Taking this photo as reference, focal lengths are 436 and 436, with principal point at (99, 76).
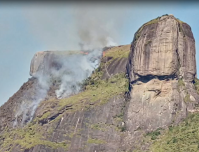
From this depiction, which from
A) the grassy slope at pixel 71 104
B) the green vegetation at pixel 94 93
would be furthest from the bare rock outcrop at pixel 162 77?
the grassy slope at pixel 71 104

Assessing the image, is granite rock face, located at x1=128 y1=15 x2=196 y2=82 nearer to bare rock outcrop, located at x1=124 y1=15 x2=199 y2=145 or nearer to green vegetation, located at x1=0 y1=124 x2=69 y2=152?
bare rock outcrop, located at x1=124 y1=15 x2=199 y2=145

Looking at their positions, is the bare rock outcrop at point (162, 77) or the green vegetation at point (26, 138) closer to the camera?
the bare rock outcrop at point (162, 77)

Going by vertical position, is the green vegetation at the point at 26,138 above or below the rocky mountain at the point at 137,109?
below

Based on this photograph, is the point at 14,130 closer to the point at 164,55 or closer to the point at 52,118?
the point at 52,118

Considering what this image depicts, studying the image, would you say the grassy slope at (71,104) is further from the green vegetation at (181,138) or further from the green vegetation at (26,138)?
the green vegetation at (181,138)

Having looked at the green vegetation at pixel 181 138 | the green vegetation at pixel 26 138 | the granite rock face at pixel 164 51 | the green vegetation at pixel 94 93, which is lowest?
the green vegetation at pixel 26 138

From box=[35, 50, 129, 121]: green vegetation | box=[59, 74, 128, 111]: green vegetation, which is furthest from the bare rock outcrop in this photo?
box=[35, 50, 129, 121]: green vegetation

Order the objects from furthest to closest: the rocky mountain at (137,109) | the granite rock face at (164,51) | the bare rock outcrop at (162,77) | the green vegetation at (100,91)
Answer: the green vegetation at (100,91), the granite rock face at (164,51), the bare rock outcrop at (162,77), the rocky mountain at (137,109)

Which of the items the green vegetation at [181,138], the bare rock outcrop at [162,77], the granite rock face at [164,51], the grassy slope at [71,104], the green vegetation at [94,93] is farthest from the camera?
the green vegetation at [94,93]
